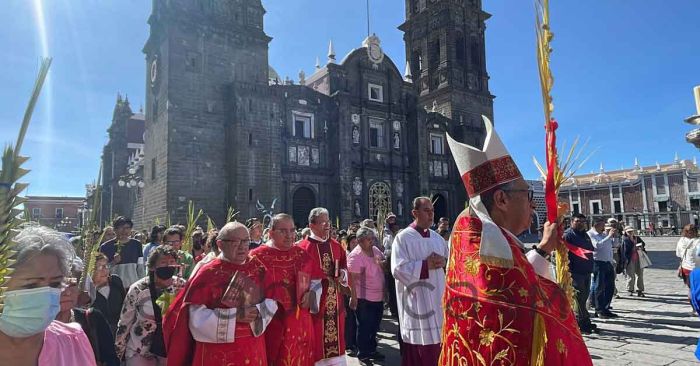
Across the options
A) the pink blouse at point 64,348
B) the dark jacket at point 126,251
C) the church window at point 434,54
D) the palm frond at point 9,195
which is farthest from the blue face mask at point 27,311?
the church window at point 434,54

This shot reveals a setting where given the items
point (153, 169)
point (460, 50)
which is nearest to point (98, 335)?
point (153, 169)

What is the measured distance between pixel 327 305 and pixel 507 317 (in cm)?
296

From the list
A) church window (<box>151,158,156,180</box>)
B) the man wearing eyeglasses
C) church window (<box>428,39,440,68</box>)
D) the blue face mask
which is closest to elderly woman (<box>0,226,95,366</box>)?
the blue face mask

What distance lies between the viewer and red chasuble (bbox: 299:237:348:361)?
4422 mm

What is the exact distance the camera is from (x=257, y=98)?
23.7 meters

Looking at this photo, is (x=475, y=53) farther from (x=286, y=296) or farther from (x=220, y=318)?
(x=220, y=318)

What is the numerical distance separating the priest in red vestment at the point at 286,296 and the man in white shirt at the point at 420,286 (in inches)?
42.9

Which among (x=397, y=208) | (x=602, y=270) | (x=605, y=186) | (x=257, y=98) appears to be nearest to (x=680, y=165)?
(x=605, y=186)

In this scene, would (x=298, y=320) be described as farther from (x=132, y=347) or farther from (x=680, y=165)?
(x=680, y=165)

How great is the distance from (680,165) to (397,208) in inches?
1663

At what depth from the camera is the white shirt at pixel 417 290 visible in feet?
14.8

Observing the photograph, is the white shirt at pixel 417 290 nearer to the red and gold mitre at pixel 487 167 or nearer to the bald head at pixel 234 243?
the bald head at pixel 234 243

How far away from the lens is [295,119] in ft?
87.6

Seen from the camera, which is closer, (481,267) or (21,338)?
(21,338)
